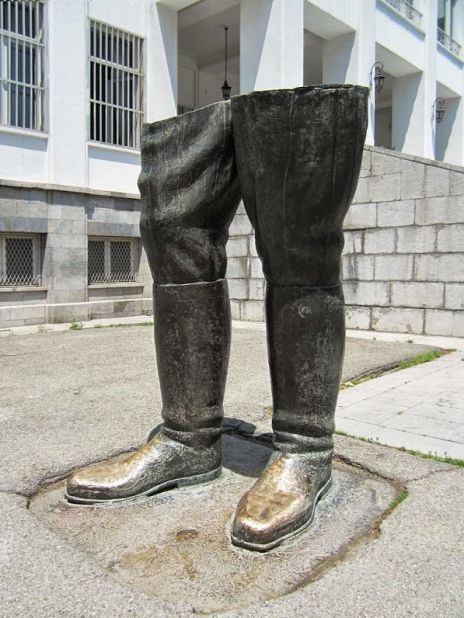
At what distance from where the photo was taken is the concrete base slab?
1244 mm

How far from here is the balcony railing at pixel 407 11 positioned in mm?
14438

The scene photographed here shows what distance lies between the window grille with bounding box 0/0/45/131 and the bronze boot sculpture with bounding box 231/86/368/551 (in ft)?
27.6

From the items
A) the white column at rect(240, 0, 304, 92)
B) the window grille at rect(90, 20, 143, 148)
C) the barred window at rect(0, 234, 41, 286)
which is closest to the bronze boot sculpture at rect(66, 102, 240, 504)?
the barred window at rect(0, 234, 41, 286)

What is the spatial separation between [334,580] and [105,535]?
61cm

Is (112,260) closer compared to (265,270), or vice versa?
(265,270)

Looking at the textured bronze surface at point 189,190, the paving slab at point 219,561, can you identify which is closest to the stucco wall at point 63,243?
the textured bronze surface at point 189,190

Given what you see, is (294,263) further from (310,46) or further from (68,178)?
(310,46)

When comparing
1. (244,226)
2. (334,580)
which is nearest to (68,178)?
(244,226)

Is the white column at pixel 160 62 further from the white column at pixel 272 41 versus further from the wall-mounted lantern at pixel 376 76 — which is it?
the wall-mounted lantern at pixel 376 76

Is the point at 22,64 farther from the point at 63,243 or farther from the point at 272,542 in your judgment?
the point at 272,542

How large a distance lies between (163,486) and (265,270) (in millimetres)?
755

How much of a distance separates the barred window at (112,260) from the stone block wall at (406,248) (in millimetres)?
4839

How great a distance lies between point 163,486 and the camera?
174cm

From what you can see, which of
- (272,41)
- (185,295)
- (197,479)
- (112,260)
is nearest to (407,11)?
(272,41)
